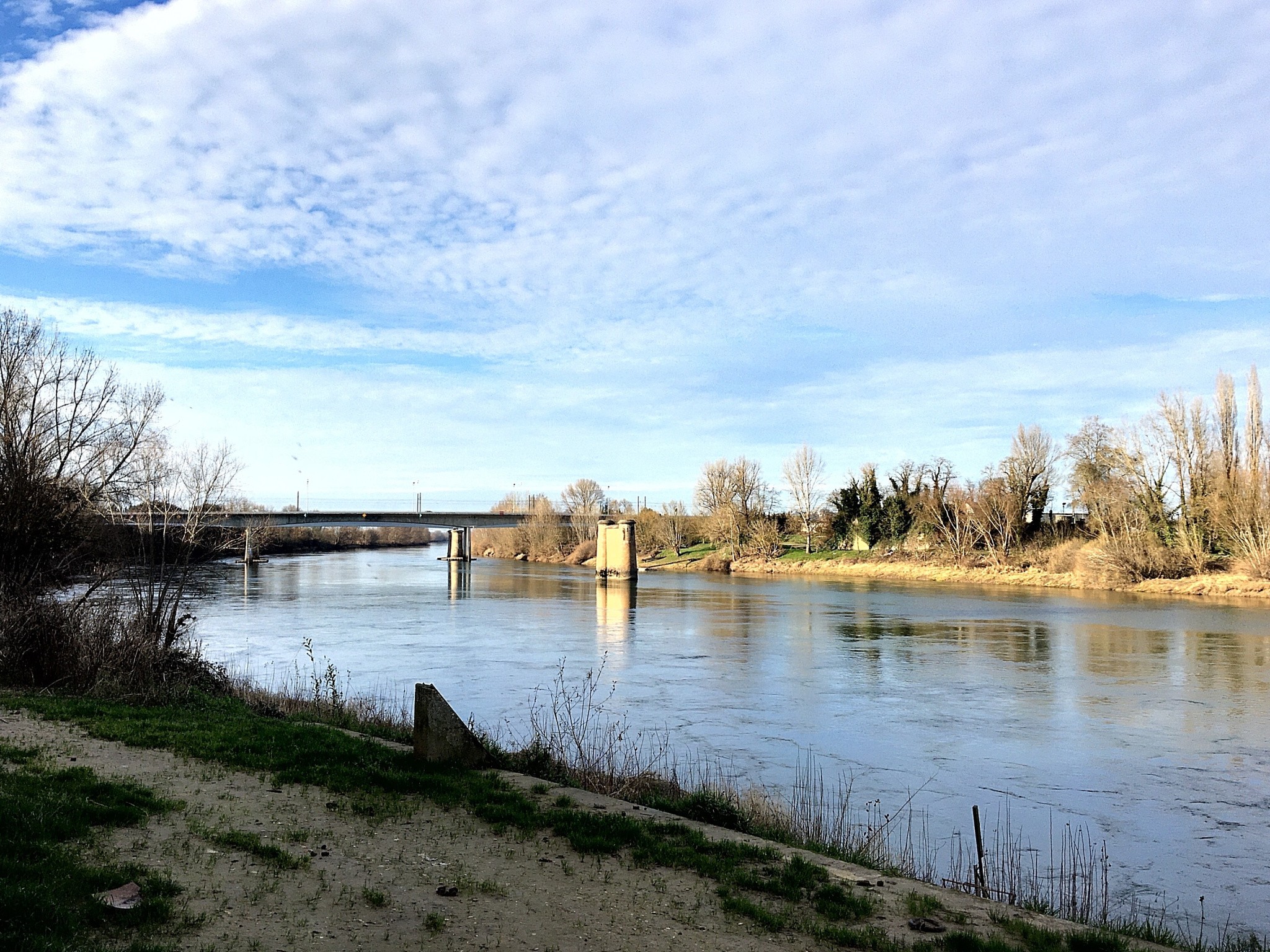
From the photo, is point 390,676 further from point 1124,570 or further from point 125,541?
point 1124,570

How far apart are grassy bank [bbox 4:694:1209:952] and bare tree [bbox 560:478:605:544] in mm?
87765

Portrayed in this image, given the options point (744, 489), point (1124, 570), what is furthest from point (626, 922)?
point (744, 489)

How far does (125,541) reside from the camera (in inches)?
894

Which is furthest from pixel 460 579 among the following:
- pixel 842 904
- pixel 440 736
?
pixel 842 904

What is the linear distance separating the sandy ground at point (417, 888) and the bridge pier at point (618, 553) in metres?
58.7

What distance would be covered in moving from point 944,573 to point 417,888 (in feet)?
204

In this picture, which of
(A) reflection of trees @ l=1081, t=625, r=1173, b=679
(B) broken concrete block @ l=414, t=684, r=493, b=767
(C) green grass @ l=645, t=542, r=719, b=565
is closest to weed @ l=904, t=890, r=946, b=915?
(B) broken concrete block @ l=414, t=684, r=493, b=767

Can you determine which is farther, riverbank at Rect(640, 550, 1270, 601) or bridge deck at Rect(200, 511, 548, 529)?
bridge deck at Rect(200, 511, 548, 529)

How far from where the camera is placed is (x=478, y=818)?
7969 mm

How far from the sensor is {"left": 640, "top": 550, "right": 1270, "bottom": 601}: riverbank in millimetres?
46281

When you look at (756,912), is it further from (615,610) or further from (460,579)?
(460,579)

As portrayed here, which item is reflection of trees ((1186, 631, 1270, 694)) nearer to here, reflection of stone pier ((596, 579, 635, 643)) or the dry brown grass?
reflection of stone pier ((596, 579, 635, 643))

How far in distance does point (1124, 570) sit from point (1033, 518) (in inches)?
645

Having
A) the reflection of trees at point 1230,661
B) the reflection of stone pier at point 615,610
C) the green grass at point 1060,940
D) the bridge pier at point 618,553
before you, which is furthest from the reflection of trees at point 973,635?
the bridge pier at point 618,553
